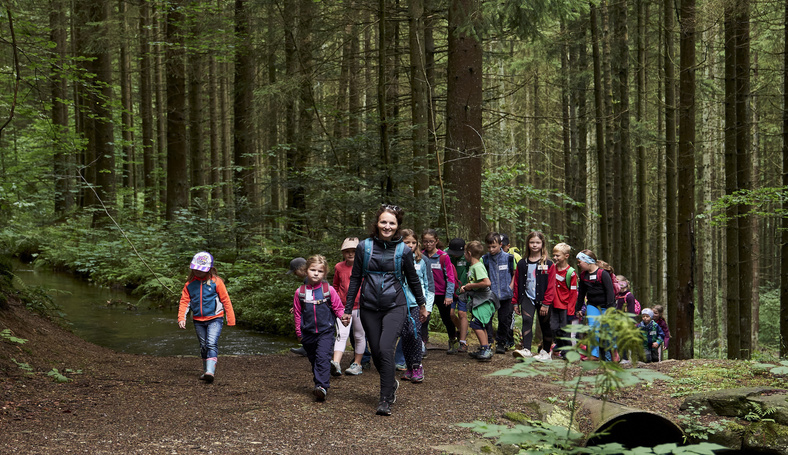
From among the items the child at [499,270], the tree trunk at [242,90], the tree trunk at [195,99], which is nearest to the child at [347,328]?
the child at [499,270]

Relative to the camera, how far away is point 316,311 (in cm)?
623

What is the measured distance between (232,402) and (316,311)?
1233mm

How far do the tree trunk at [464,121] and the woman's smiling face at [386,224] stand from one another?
15.0ft

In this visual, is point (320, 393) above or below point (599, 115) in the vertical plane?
below

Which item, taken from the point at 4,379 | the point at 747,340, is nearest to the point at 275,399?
the point at 4,379

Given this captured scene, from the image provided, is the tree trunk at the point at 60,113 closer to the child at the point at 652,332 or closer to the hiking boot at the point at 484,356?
the hiking boot at the point at 484,356

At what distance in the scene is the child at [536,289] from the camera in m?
8.34

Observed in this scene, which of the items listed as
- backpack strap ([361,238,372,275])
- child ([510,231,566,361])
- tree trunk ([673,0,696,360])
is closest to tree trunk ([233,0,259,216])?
child ([510,231,566,361])

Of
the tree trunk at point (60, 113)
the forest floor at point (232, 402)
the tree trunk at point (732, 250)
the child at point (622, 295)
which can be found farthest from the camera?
the tree trunk at point (60, 113)

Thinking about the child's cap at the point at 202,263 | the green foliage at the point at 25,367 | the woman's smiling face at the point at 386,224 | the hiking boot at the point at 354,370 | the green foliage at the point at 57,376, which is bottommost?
the hiking boot at the point at 354,370

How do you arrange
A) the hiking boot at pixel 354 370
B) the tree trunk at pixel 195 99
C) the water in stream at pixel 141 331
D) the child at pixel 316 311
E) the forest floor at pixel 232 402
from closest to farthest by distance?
the forest floor at pixel 232 402
the child at pixel 316 311
the hiking boot at pixel 354 370
the water in stream at pixel 141 331
the tree trunk at pixel 195 99

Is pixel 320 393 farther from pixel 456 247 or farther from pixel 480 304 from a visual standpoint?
pixel 456 247

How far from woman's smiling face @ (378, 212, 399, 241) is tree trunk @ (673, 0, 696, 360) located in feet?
28.7

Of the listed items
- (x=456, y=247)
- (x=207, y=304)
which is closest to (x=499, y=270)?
(x=456, y=247)
